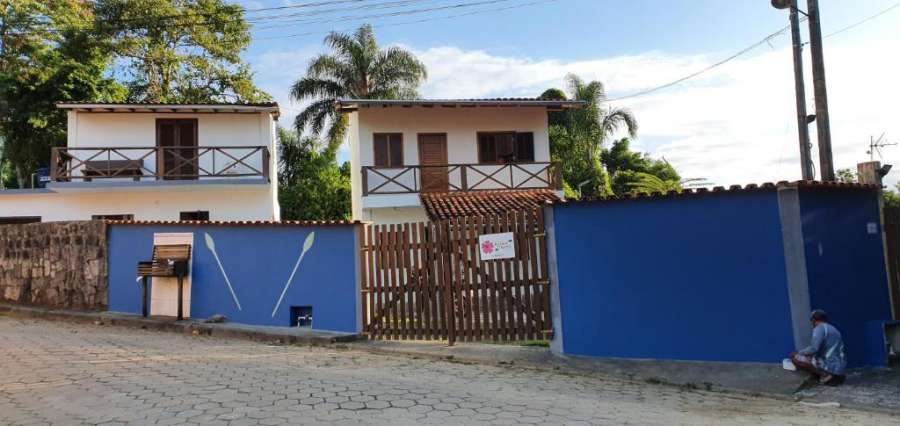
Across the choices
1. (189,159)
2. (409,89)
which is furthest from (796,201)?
(409,89)

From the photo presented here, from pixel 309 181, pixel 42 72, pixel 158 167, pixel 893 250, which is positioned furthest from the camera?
pixel 309 181

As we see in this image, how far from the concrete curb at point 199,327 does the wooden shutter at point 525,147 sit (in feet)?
37.8

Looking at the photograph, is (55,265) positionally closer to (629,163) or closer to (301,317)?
(301,317)

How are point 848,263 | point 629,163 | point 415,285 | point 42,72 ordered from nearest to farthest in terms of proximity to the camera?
point 848,263, point 415,285, point 42,72, point 629,163

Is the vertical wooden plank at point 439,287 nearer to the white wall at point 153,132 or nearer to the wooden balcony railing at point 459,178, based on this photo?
the wooden balcony railing at point 459,178

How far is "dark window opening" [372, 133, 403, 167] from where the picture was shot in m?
18.5

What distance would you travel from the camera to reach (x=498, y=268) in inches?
321

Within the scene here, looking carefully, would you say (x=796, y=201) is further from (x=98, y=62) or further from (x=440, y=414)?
(x=98, y=62)

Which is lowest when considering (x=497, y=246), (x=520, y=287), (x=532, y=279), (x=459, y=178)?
(x=520, y=287)

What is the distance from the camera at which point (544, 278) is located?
797cm

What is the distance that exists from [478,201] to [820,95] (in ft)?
30.4

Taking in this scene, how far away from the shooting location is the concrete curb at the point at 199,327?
898 centimetres

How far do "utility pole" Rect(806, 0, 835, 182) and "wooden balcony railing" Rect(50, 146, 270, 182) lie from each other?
1376cm

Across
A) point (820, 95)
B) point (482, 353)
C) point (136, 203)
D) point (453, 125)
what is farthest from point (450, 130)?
point (482, 353)
